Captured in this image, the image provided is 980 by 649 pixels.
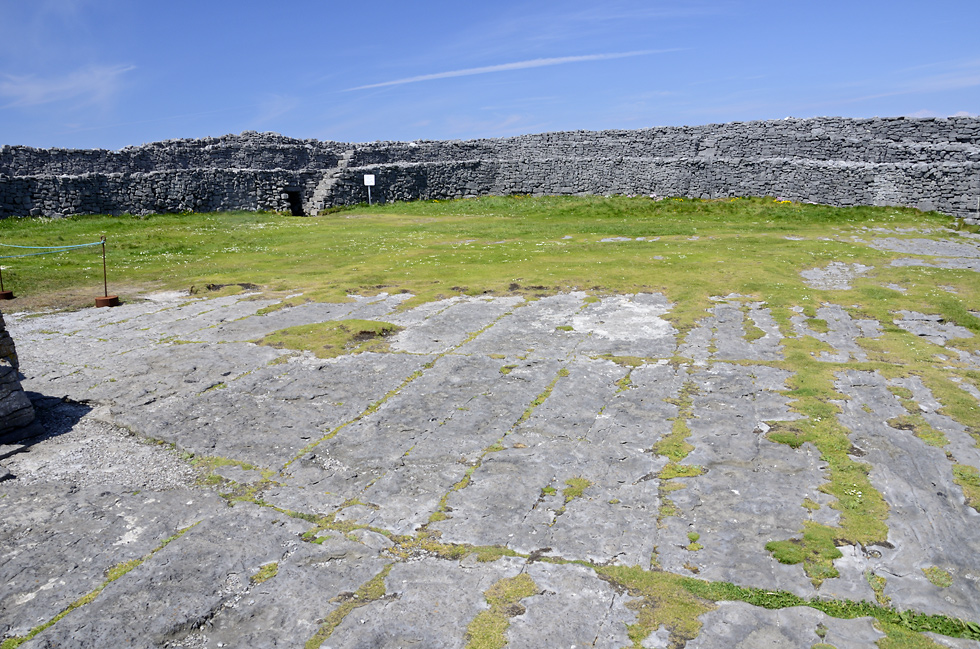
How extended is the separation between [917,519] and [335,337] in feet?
25.3

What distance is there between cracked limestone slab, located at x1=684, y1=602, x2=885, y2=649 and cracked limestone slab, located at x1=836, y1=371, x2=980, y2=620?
481mm

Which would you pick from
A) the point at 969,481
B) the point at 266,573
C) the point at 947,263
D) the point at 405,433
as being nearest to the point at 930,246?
the point at 947,263

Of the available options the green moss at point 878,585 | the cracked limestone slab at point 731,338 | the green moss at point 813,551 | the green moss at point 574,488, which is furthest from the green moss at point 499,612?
the cracked limestone slab at point 731,338

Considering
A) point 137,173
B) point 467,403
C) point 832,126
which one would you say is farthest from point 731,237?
point 137,173

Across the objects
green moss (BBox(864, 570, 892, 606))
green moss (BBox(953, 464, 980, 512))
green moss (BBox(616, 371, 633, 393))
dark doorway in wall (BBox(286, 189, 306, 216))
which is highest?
dark doorway in wall (BBox(286, 189, 306, 216))

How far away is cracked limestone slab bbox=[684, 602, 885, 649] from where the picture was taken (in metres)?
3.97

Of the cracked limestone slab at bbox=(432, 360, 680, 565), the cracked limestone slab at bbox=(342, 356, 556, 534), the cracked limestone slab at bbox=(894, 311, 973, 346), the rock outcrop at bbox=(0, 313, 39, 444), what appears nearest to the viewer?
the cracked limestone slab at bbox=(432, 360, 680, 565)

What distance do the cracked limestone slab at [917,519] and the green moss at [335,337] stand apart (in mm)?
6171

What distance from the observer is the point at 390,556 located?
16.2 feet

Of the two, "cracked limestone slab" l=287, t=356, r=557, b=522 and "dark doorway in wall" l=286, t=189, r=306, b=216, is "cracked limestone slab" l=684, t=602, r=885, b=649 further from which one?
"dark doorway in wall" l=286, t=189, r=306, b=216

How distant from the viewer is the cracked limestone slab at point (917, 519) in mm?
4375

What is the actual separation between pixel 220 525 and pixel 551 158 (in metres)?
31.0

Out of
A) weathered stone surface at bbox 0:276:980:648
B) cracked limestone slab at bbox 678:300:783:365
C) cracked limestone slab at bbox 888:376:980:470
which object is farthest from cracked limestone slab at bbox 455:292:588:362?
cracked limestone slab at bbox 888:376:980:470

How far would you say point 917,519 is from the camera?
17.1 feet
